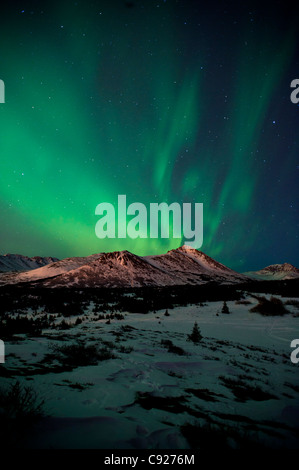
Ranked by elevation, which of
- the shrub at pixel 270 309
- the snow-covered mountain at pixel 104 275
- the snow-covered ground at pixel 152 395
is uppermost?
the snow-covered ground at pixel 152 395

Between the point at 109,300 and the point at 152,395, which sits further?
the point at 109,300

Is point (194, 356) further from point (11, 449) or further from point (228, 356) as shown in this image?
point (11, 449)

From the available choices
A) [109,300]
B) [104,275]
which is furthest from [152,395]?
[104,275]

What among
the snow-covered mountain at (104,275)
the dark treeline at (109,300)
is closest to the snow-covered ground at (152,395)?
the dark treeline at (109,300)

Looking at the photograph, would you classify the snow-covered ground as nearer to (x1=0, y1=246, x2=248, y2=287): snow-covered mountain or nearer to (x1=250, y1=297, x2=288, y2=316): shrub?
(x1=250, y1=297, x2=288, y2=316): shrub

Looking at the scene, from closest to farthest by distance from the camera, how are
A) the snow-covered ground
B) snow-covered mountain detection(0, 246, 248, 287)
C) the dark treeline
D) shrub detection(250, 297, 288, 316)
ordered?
the snow-covered ground
shrub detection(250, 297, 288, 316)
the dark treeline
snow-covered mountain detection(0, 246, 248, 287)

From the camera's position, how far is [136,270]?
271 feet

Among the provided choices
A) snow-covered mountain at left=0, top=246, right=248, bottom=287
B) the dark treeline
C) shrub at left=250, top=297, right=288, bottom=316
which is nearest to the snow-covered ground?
shrub at left=250, top=297, right=288, bottom=316

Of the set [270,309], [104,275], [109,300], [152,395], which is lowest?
[104,275]

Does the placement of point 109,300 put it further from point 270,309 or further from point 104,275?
point 104,275

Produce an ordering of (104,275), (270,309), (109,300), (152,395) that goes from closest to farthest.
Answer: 1. (152,395)
2. (270,309)
3. (109,300)
4. (104,275)

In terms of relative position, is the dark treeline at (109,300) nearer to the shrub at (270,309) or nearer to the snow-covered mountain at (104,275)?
the shrub at (270,309)

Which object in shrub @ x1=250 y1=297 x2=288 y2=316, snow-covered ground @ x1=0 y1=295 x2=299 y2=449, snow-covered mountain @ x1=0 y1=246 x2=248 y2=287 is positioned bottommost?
snow-covered mountain @ x1=0 y1=246 x2=248 y2=287
